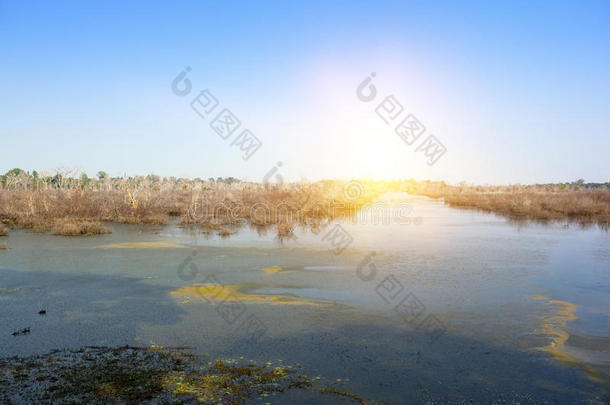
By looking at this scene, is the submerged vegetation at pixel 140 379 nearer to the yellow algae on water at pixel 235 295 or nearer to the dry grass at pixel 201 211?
the yellow algae on water at pixel 235 295

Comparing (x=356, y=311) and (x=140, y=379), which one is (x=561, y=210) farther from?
(x=140, y=379)

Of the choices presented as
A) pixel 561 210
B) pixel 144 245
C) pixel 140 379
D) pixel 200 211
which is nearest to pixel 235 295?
pixel 140 379

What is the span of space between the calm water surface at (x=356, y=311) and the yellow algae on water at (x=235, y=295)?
43 millimetres

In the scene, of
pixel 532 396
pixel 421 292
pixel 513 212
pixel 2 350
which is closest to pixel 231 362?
pixel 2 350

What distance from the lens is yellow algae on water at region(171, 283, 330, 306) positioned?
7.89m

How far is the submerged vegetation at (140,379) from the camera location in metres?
4.11

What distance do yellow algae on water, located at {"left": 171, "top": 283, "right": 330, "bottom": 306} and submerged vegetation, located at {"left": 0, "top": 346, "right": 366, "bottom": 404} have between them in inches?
108

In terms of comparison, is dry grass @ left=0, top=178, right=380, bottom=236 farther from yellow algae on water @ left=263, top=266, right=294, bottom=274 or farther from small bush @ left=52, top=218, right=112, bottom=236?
yellow algae on water @ left=263, top=266, right=294, bottom=274

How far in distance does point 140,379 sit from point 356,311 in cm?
404

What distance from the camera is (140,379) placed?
447cm

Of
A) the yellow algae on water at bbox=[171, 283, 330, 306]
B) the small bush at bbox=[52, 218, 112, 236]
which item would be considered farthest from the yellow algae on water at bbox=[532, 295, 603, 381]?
the small bush at bbox=[52, 218, 112, 236]

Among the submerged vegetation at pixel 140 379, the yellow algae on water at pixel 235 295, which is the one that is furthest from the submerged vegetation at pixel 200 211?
the submerged vegetation at pixel 140 379

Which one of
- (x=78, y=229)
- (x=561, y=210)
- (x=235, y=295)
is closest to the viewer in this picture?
(x=235, y=295)

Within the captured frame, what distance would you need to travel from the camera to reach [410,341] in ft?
19.4
